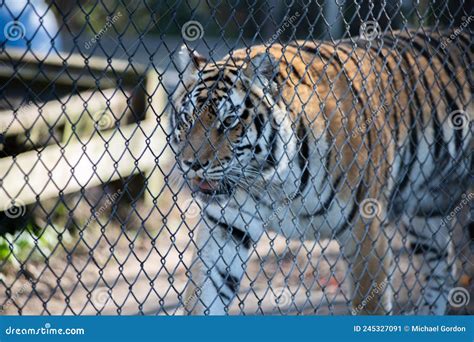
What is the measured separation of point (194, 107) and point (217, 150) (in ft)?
0.71

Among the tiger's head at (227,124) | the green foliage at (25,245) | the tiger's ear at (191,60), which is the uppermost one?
the green foliage at (25,245)

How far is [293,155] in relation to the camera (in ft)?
11.8

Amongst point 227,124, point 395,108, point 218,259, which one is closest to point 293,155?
point 227,124

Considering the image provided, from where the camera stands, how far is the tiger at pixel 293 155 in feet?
11.1

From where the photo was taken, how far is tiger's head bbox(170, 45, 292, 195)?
3322 millimetres

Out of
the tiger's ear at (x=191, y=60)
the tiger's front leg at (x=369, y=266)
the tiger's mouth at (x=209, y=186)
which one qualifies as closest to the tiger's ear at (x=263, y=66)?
the tiger's ear at (x=191, y=60)

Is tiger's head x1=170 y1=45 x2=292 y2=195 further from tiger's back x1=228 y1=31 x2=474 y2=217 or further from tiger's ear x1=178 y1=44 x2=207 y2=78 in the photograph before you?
tiger's back x1=228 y1=31 x2=474 y2=217

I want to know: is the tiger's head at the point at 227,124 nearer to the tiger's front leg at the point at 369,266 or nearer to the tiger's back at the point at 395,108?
Result: the tiger's back at the point at 395,108

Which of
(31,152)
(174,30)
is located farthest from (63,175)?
(174,30)

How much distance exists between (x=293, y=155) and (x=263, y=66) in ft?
1.51

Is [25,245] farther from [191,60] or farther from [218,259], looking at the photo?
[191,60]

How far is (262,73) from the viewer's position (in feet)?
10.9

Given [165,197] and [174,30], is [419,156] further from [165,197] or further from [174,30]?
[174,30]

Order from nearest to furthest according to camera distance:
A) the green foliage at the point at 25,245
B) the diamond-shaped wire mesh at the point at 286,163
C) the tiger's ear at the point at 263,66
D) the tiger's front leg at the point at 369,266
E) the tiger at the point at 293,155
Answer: the diamond-shaped wire mesh at the point at 286,163
the tiger's ear at the point at 263,66
the tiger at the point at 293,155
the tiger's front leg at the point at 369,266
the green foliage at the point at 25,245
